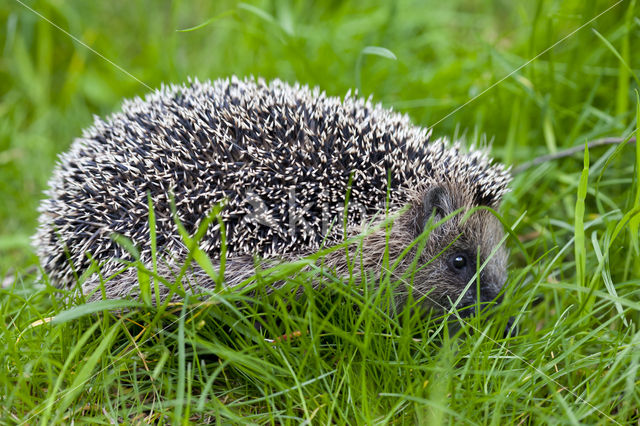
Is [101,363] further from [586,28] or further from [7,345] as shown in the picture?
[586,28]

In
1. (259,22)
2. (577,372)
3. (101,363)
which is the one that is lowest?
(577,372)

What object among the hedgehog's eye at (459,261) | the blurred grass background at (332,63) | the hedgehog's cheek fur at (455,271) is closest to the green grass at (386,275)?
the blurred grass background at (332,63)

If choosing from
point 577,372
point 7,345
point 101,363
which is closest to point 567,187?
point 577,372

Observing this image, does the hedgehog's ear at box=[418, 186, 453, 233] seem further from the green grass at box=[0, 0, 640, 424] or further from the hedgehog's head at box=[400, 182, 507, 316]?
the green grass at box=[0, 0, 640, 424]

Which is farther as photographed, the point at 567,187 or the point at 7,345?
the point at 567,187

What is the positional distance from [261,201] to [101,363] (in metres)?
1.35

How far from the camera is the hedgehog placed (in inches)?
135

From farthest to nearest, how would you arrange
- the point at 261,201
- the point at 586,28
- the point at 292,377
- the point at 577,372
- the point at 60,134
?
the point at 60,134 < the point at 586,28 < the point at 261,201 < the point at 577,372 < the point at 292,377

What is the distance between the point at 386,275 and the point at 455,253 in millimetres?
889

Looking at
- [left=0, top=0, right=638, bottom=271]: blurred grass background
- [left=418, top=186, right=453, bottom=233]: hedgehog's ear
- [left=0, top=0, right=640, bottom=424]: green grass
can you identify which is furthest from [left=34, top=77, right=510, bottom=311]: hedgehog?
[left=0, top=0, right=638, bottom=271]: blurred grass background

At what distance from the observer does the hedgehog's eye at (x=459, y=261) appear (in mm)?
3814

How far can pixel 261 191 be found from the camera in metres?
3.45

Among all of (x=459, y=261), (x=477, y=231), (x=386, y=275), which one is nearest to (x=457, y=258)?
(x=459, y=261)

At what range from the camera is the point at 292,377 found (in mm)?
2914
